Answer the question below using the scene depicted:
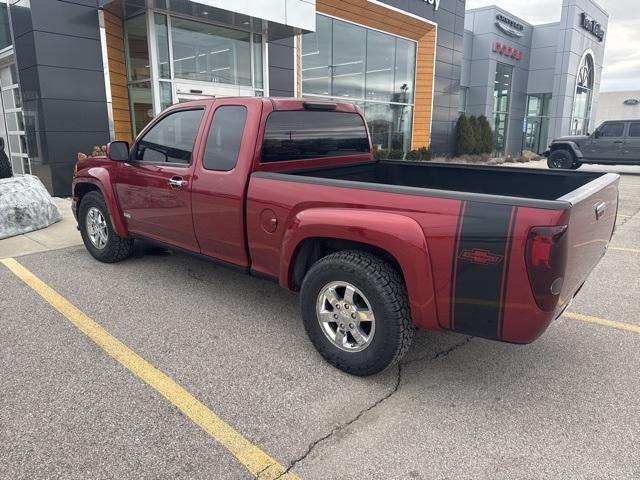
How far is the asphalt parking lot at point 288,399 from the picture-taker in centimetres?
240

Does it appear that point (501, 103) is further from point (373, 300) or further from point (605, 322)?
point (373, 300)

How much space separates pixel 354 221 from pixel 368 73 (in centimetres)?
1550

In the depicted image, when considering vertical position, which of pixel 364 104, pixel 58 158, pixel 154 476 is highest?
pixel 364 104

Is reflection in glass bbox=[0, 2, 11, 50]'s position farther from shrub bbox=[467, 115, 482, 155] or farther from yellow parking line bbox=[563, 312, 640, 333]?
shrub bbox=[467, 115, 482, 155]

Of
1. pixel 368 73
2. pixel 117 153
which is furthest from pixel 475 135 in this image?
pixel 117 153

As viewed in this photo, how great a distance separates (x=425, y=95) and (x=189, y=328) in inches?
692

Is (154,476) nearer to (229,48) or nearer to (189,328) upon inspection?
(189,328)

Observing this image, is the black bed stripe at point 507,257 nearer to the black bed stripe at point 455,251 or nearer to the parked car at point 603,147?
the black bed stripe at point 455,251

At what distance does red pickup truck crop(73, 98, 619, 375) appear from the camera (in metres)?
2.48

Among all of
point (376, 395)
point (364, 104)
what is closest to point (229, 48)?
point (364, 104)

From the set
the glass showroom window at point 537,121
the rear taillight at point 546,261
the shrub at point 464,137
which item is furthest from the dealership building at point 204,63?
the glass showroom window at point 537,121

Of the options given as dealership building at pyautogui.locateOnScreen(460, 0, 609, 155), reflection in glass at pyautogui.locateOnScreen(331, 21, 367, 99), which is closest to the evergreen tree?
dealership building at pyautogui.locateOnScreen(460, 0, 609, 155)

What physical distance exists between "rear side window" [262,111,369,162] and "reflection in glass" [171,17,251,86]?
23.6 ft

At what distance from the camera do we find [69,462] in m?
2.38
